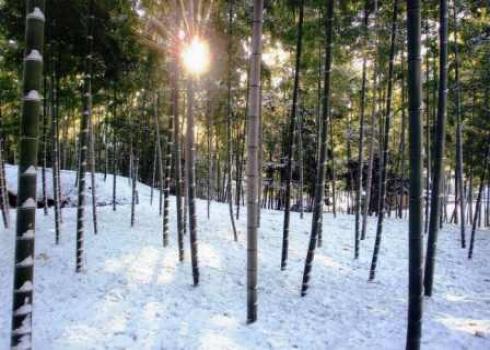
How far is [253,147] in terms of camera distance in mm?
4562

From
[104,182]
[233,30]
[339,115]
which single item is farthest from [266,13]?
[104,182]

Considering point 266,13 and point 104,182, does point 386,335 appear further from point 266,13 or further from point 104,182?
point 104,182

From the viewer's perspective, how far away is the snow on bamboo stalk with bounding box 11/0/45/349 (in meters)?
2.45

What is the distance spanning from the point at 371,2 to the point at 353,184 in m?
12.8

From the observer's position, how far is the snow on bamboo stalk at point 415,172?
297 cm

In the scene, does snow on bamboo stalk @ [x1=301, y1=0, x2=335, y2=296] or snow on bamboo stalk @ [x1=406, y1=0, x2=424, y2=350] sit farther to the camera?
snow on bamboo stalk @ [x1=301, y1=0, x2=335, y2=296]

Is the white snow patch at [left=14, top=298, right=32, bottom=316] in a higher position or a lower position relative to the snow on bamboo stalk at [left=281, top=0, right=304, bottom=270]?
lower

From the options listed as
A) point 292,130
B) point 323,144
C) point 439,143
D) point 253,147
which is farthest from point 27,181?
point 439,143

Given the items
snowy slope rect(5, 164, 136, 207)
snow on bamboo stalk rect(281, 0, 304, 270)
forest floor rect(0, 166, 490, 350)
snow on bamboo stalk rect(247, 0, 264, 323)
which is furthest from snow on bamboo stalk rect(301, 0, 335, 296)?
snowy slope rect(5, 164, 136, 207)

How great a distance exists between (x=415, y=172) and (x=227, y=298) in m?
3.37

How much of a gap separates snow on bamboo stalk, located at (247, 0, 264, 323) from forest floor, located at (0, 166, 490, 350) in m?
0.41

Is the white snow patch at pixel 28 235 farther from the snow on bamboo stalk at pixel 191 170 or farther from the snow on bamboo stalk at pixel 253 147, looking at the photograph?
the snow on bamboo stalk at pixel 191 170

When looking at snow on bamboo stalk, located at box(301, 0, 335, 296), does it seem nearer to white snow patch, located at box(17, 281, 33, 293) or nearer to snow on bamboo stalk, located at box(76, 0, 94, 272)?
snow on bamboo stalk, located at box(76, 0, 94, 272)

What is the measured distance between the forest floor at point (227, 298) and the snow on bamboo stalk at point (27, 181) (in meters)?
1.63
